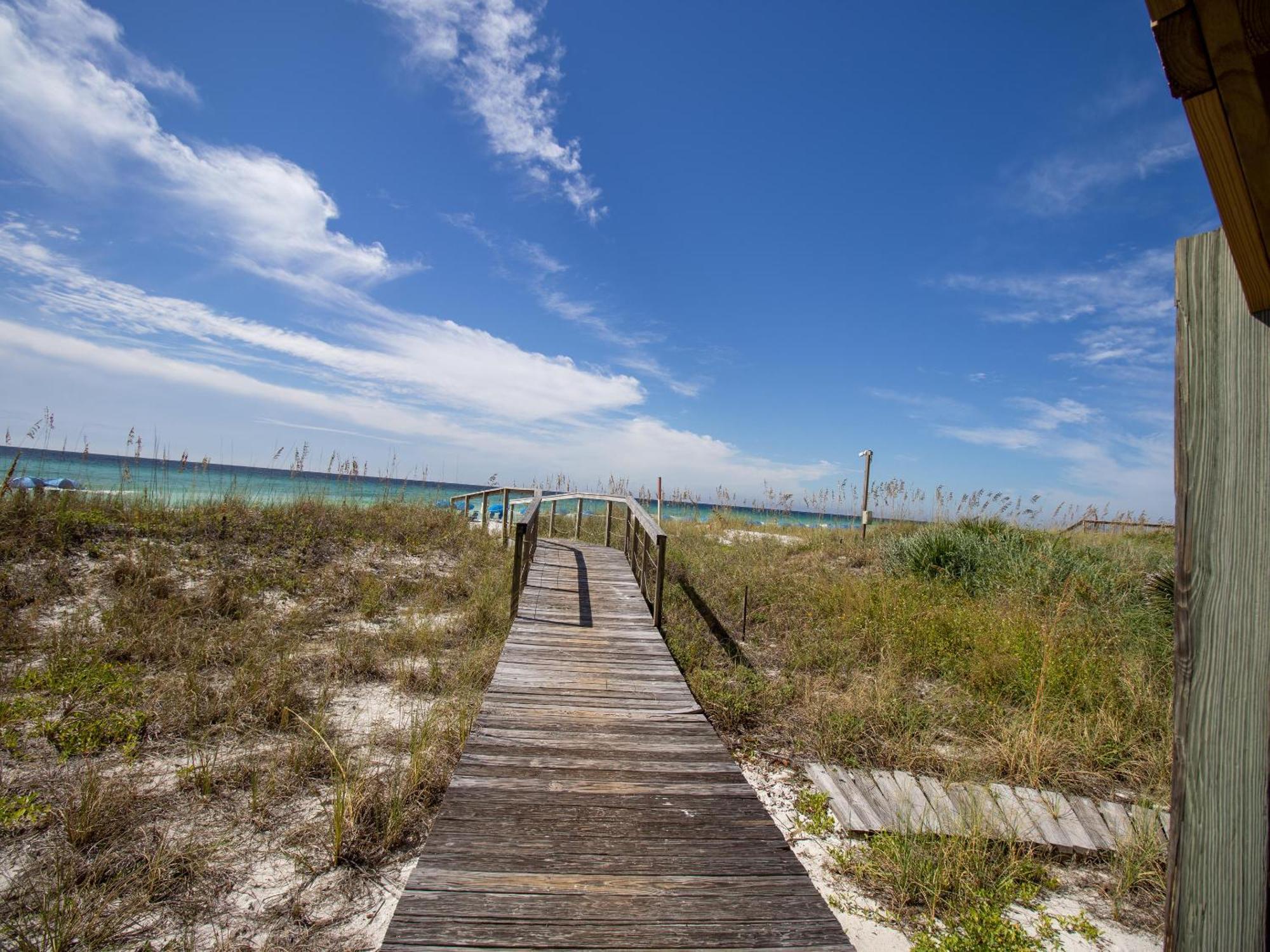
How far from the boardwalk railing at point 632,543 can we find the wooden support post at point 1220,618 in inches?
192

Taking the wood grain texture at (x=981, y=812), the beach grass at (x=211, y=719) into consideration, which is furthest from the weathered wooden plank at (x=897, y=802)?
the beach grass at (x=211, y=719)

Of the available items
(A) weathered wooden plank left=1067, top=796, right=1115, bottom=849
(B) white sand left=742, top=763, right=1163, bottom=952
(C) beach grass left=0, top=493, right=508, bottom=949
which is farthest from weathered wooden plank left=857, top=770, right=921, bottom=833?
(C) beach grass left=0, top=493, right=508, bottom=949

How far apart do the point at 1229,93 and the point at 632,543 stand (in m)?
9.48

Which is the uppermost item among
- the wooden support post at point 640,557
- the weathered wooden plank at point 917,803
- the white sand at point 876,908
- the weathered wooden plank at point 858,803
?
the wooden support post at point 640,557

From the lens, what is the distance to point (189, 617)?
6.01m

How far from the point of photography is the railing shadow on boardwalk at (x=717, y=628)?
20.4 feet

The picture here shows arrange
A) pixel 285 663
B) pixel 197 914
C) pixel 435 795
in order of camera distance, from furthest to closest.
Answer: pixel 285 663
pixel 435 795
pixel 197 914

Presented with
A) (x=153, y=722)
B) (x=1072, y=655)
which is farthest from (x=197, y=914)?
(x=1072, y=655)

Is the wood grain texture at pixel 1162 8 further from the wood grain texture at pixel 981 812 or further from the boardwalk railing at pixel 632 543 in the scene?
the boardwalk railing at pixel 632 543

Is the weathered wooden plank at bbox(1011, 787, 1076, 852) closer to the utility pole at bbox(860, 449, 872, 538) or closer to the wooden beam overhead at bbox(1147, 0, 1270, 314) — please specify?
the wooden beam overhead at bbox(1147, 0, 1270, 314)

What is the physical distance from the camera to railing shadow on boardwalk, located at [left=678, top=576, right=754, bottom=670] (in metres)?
6.23

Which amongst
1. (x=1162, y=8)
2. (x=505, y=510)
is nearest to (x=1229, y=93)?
(x=1162, y=8)

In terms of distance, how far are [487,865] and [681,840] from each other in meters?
0.97

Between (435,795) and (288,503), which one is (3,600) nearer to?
(288,503)
